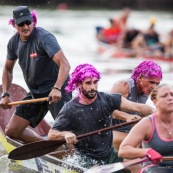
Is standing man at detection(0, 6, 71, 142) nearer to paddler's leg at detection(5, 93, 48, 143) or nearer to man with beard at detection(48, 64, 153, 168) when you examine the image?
paddler's leg at detection(5, 93, 48, 143)

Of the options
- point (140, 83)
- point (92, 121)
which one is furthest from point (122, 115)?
point (140, 83)

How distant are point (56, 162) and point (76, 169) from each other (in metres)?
0.49

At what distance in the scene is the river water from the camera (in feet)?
74.0

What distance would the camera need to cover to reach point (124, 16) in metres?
27.7

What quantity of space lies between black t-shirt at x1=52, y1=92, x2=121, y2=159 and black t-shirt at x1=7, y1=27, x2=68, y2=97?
139cm

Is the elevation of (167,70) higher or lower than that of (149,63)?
lower

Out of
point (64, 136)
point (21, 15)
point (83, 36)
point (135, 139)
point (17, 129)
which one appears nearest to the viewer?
point (135, 139)

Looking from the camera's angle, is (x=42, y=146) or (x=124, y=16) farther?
(x=124, y=16)

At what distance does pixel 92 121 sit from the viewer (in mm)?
8586

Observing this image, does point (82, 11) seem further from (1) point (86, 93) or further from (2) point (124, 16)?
(1) point (86, 93)

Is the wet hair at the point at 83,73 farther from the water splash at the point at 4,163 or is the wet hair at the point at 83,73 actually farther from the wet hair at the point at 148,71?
the water splash at the point at 4,163

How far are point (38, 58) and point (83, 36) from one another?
2725 cm

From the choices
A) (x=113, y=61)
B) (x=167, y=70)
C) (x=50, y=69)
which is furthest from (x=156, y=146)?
(x=113, y=61)

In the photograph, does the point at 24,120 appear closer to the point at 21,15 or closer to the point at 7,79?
the point at 7,79
